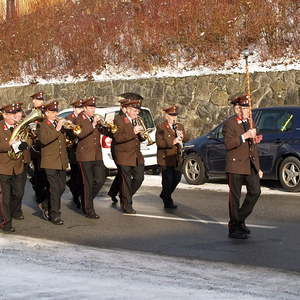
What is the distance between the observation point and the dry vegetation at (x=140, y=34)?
2628 centimetres

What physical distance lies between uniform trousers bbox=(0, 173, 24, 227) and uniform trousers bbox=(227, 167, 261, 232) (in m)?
3.13

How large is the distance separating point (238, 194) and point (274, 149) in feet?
16.9

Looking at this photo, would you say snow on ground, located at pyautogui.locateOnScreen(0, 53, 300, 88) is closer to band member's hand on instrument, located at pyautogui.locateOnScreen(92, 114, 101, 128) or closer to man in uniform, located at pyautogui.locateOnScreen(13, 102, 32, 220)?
band member's hand on instrument, located at pyautogui.locateOnScreen(92, 114, 101, 128)

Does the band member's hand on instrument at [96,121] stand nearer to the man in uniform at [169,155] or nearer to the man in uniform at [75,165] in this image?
the man in uniform at [75,165]

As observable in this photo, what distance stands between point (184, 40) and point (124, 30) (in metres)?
3.27

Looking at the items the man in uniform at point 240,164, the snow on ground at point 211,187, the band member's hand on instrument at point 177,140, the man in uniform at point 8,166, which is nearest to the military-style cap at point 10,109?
the man in uniform at point 8,166

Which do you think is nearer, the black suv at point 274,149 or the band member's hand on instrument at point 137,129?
the band member's hand on instrument at point 137,129

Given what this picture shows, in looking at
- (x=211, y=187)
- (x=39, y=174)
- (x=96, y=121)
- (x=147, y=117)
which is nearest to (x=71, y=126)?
(x=96, y=121)

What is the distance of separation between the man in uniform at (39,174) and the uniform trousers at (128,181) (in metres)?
1.16

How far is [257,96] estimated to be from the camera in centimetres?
2406

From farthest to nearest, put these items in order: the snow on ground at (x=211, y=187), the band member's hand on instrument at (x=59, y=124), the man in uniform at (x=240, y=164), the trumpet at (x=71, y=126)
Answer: the snow on ground at (x=211, y=187)
the trumpet at (x=71, y=126)
the band member's hand on instrument at (x=59, y=124)
the man in uniform at (x=240, y=164)

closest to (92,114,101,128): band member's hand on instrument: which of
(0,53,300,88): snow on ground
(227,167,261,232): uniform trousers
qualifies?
(227,167,261,232): uniform trousers

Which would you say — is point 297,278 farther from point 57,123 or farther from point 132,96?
point 132,96

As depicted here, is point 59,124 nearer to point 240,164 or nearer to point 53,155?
point 53,155
